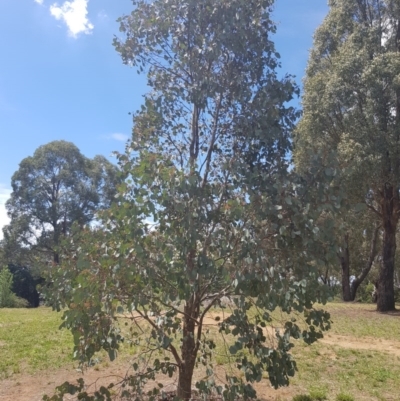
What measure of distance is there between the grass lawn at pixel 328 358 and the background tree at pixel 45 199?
1617 cm

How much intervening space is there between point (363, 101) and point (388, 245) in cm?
563

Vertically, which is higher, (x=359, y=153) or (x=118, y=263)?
(x=359, y=153)

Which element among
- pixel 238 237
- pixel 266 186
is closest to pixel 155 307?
pixel 238 237

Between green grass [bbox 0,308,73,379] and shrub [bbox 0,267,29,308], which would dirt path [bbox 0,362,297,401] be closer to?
green grass [bbox 0,308,73,379]

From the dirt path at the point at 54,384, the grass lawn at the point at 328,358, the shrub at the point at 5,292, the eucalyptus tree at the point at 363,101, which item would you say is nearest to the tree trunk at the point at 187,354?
the dirt path at the point at 54,384

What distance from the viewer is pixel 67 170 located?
28.6m

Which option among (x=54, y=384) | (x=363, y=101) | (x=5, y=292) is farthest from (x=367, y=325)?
(x=5, y=292)

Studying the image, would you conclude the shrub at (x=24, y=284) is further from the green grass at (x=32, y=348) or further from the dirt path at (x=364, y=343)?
the dirt path at (x=364, y=343)

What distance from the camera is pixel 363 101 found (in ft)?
50.5

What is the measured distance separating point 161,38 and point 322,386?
15.6 feet

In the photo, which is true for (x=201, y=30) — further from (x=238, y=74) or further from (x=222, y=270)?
(x=222, y=270)

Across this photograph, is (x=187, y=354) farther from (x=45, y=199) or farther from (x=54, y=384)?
(x=45, y=199)

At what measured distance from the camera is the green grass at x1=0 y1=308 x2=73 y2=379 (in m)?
7.08

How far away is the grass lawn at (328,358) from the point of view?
5820mm
